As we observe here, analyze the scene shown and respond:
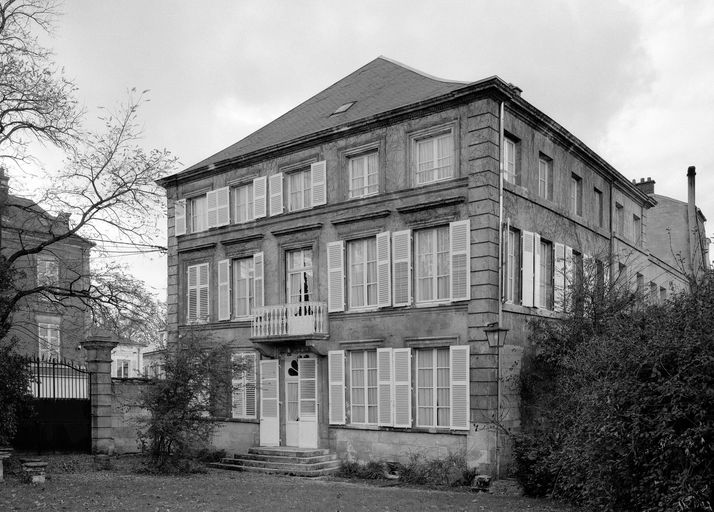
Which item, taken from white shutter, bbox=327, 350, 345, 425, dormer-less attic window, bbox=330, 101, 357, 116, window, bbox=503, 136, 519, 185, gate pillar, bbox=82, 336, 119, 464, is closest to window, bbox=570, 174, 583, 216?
window, bbox=503, 136, 519, 185

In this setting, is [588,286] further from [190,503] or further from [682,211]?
[682,211]

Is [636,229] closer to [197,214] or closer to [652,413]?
[197,214]

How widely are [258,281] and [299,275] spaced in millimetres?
1545

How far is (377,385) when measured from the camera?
61.2 feet

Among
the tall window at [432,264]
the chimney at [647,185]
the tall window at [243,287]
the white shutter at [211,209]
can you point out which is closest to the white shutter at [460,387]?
the tall window at [432,264]

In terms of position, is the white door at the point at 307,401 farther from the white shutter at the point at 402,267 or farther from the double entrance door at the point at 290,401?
the white shutter at the point at 402,267

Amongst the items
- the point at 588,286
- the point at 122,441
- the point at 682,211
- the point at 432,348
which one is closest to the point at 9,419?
the point at 122,441

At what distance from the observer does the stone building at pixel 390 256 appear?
1720 cm

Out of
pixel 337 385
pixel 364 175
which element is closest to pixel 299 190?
pixel 364 175

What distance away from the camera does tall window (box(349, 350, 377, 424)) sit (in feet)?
61.5

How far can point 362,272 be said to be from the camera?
19438mm

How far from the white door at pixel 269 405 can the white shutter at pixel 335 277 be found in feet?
8.91

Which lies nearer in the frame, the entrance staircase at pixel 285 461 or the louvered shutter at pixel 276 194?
the entrance staircase at pixel 285 461

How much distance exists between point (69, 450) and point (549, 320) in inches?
520
